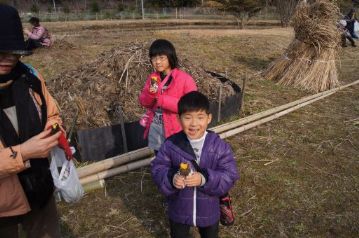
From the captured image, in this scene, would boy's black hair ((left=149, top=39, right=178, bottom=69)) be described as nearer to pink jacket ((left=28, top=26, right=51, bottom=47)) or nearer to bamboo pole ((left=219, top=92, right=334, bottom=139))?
bamboo pole ((left=219, top=92, right=334, bottom=139))

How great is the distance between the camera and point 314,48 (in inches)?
340

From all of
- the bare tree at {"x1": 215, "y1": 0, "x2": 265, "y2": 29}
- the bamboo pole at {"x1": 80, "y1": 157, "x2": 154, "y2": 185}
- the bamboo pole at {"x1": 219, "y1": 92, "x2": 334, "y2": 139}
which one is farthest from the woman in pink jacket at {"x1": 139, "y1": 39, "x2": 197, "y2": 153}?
the bare tree at {"x1": 215, "y1": 0, "x2": 265, "y2": 29}

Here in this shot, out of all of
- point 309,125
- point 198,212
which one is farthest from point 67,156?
point 309,125

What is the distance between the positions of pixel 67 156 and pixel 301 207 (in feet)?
9.10

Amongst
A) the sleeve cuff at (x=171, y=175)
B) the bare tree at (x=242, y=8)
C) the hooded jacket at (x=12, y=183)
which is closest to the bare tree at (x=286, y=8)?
the bare tree at (x=242, y=8)

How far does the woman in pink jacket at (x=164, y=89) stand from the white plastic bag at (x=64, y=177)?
3.89 ft

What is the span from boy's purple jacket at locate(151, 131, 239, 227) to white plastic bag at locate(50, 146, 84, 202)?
54cm

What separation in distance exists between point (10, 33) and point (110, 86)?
4412 millimetres

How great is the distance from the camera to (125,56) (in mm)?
6512

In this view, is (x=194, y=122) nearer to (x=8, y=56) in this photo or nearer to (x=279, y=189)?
(x=8, y=56)

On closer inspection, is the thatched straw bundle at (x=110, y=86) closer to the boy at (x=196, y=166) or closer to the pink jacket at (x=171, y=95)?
the pink jacket at (x=171, y=95)

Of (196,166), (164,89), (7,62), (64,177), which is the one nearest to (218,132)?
(164,89)

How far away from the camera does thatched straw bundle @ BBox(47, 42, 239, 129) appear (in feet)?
18.4

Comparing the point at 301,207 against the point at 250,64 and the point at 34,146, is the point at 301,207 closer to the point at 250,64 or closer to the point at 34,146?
the point at 34,146
